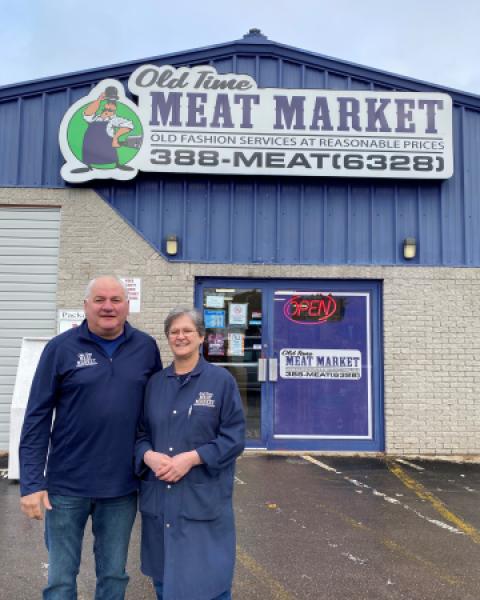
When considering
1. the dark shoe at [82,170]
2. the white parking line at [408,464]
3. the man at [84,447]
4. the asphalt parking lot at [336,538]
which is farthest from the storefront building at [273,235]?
the man at [84,447]

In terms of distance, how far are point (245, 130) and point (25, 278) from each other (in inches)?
154

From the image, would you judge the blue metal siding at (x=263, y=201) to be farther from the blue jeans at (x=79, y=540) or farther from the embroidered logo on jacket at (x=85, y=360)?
the blue jeans at (x=79, y=540)

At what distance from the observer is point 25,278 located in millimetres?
7320

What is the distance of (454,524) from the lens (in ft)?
14.9

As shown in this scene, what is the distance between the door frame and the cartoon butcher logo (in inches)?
81.5

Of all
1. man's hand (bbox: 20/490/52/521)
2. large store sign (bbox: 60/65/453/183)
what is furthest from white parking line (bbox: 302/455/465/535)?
large store sign (bbox: 60/65/453/183)

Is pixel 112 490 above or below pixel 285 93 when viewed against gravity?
below

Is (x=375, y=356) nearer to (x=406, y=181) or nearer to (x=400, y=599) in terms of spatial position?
(x=406, y=181)

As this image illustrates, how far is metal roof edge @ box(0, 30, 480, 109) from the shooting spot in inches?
291

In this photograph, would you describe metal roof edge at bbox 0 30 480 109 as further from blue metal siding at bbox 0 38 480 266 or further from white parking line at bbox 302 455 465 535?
white parking line at bbox 302 455 465 535

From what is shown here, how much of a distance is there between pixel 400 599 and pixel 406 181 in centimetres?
577

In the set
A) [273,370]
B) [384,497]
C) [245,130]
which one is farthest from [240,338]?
[245,130]

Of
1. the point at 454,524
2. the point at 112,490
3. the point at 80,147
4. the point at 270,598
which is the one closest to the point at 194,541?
the point at 112,490

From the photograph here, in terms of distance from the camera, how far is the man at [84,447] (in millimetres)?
2479
